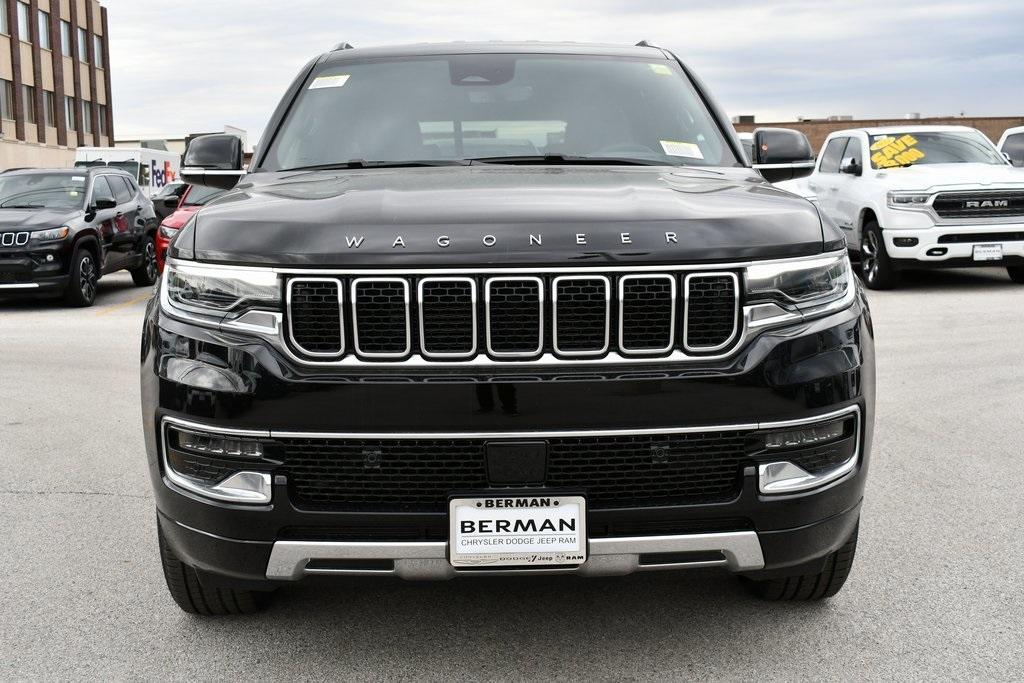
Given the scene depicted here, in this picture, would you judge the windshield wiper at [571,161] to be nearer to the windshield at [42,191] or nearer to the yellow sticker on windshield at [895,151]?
the yellow sticker on windshield at [895,151]

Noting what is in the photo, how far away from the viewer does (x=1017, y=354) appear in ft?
29.5

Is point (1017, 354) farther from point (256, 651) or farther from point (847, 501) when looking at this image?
point (256, 651)

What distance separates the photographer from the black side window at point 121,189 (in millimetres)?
15883

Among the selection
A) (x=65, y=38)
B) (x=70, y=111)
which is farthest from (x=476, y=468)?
(x=65, y=38)

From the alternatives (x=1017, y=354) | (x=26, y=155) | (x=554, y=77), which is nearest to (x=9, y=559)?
(x=554, y=77)

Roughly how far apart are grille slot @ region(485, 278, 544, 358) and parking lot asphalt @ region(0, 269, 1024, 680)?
98cm

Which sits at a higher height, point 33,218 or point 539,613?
point 33,218

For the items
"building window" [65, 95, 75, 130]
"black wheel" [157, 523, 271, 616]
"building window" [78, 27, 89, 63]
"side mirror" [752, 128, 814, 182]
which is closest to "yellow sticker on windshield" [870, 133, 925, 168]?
"side mirror" [752, 128, 814, 182]

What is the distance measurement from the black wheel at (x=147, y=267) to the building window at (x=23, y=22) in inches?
1596

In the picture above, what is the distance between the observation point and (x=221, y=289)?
2994 mm

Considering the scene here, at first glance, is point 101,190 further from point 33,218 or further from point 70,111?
point 70,111

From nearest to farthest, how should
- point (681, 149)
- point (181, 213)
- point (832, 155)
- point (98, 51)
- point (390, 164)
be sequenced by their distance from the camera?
point (390, 164) → point (681, 149) → point (181, 213) → point (832, 155) → point (98, 51)

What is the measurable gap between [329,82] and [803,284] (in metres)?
2.39

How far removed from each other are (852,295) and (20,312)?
12836mm
